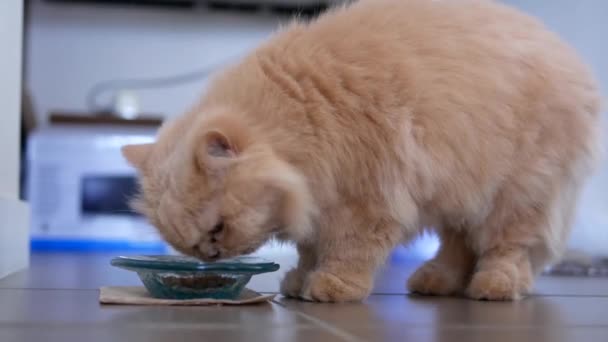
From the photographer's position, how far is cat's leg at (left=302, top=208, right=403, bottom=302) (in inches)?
59.9

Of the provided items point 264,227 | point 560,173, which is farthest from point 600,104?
point 264,227

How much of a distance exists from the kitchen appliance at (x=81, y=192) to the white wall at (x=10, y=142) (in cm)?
199

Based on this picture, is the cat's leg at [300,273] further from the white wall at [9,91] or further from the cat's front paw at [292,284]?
the white wall at [9,91]

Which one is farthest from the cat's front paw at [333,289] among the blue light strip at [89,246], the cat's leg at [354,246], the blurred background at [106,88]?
the blue light strip at [89,246]

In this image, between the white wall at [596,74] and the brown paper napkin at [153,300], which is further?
the white wall at [596,74]

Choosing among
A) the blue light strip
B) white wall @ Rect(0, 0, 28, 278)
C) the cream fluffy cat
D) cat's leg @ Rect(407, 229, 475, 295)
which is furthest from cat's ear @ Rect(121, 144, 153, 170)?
the blue light strip

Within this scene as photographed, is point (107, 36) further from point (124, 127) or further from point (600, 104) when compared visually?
point (600, 104)

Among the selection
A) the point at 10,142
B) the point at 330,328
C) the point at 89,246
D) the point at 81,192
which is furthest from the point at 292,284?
the point at 81,192

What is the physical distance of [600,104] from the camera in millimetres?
1732

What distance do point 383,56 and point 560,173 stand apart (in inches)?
17.7

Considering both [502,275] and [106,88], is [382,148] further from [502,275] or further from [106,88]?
[106,88]

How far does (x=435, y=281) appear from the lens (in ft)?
5.70

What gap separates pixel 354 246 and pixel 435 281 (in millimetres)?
297

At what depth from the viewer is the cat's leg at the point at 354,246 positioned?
1.52 m
